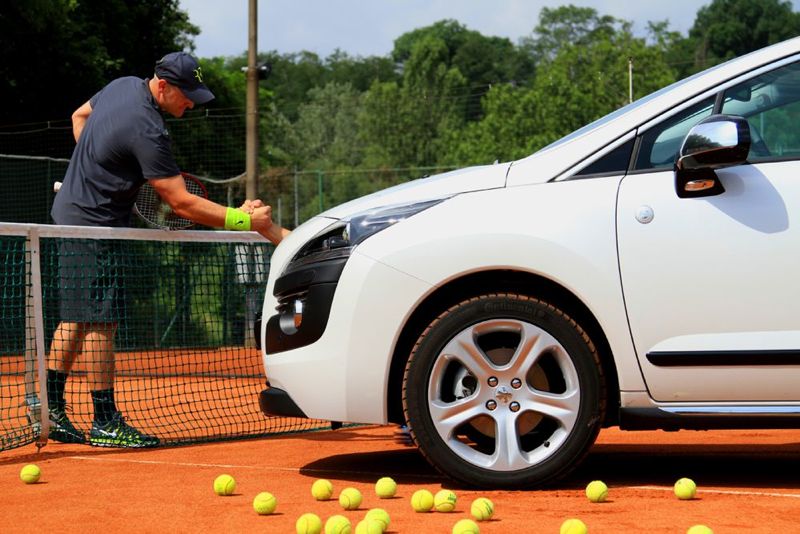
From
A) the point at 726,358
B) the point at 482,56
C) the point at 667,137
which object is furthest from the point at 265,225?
the point at 482,56

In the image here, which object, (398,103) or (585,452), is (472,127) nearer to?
(398,103)

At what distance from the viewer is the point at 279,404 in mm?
5082

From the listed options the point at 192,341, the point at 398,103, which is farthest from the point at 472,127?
the point at 192,341

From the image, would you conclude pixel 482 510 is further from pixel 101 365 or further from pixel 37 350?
pixel 37 350

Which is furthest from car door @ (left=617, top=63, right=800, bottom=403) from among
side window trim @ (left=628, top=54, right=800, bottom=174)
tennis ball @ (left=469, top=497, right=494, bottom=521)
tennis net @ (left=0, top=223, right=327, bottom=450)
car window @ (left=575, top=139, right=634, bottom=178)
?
tennis net @ (left=0, top=223, right=327, bottom=450)

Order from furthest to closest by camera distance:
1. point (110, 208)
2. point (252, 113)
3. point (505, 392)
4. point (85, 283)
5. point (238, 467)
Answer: point (252, 113) → point (110, 208) → point (85, 283) → point (238, 467) → point (505, 392)

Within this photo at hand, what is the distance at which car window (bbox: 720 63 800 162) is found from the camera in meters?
4.82

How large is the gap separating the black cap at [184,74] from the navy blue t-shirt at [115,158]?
161 mm

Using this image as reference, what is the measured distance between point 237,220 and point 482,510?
104 inches

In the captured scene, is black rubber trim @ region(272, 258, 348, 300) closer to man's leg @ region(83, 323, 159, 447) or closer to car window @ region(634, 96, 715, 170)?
car window @ region(634, 96, 715, 170)

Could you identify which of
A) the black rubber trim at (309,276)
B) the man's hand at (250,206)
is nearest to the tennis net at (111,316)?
the man's hand at (250,206)

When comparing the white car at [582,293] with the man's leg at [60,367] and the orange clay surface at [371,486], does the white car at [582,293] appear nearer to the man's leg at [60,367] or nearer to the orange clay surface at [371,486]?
the orange clay surface at [371,486]

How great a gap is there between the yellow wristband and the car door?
228cm

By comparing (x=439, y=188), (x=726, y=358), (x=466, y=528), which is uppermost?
(x=439, y=188)
